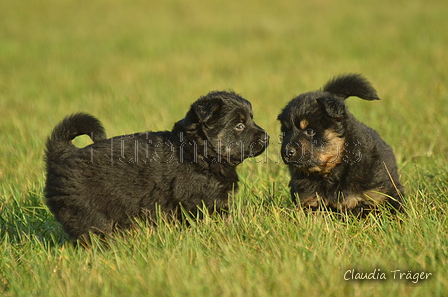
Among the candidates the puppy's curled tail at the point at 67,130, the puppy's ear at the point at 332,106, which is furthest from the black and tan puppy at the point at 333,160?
the puppy's curled tail at the point at 67,130

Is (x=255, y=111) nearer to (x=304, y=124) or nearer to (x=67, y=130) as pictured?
(x=304, y=124)

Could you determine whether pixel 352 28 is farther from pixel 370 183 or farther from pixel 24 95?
pixel 370 183

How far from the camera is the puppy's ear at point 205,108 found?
4016 millimetres

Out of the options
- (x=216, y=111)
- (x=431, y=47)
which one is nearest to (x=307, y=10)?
(x=431, y=47)

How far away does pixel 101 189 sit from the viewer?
12.5 feet

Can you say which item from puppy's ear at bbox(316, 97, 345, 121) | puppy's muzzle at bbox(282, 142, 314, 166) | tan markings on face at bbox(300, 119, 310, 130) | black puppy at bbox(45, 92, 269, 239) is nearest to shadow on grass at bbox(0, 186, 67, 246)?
black puppy at bbox(45, 92, 269, 239)

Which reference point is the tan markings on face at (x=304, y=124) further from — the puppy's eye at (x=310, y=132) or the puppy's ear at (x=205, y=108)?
the puppy's ear at (x=205, y=108)

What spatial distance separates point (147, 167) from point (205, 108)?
63 cm

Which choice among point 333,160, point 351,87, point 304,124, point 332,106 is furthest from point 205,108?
point 351,87

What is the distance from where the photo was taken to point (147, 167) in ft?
12.9

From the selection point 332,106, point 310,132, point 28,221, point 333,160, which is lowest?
point 28,221

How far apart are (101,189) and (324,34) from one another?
12453mm

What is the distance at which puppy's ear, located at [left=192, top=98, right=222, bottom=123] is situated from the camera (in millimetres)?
4016

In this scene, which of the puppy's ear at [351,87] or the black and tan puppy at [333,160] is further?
the puppy's ear at [351,87]
